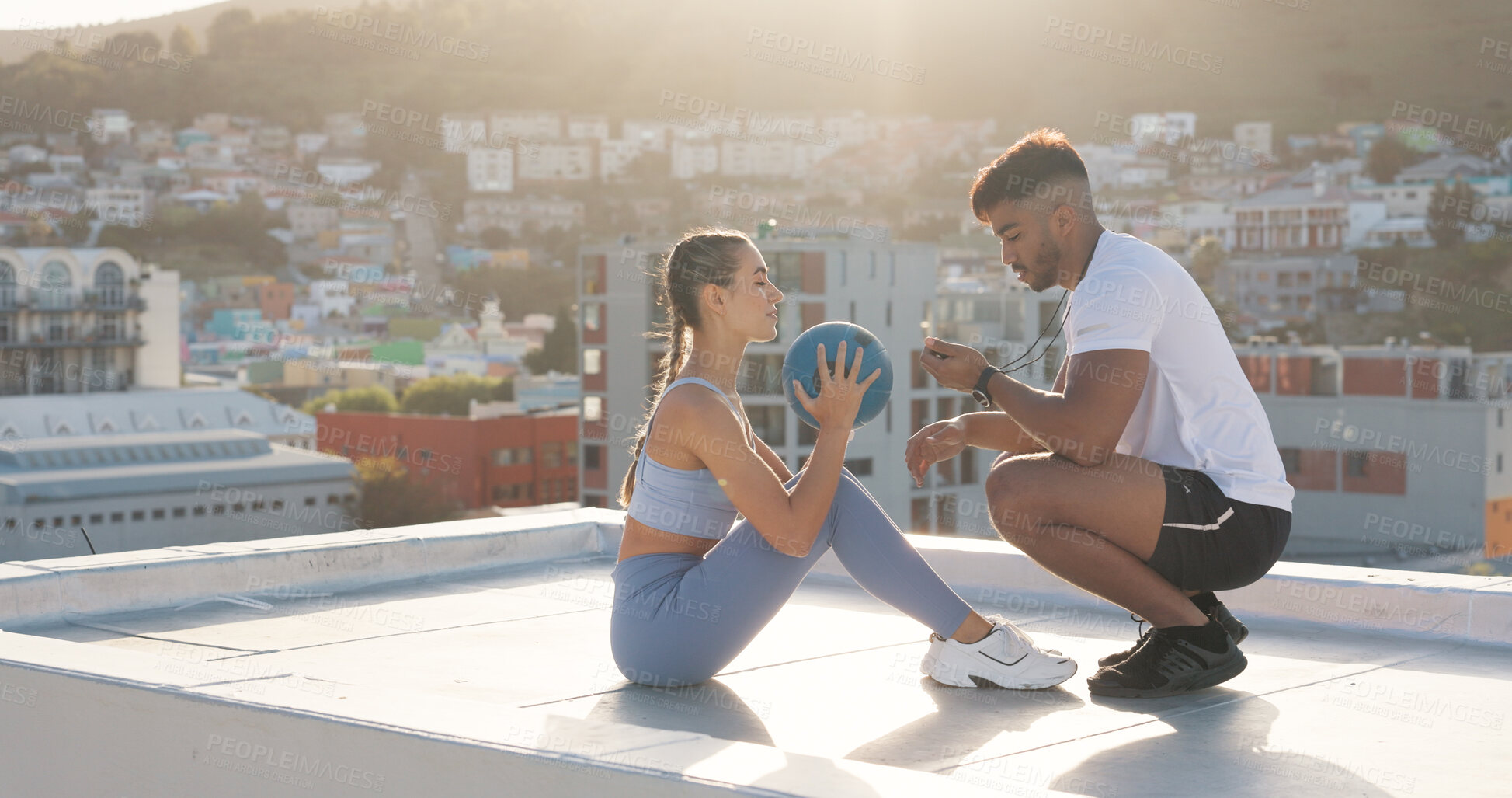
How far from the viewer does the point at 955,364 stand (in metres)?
2.92

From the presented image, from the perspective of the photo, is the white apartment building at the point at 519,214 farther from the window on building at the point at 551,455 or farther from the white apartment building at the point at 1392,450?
the white apartment building at the point at 1392,450

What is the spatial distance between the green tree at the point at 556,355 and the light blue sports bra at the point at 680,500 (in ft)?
243

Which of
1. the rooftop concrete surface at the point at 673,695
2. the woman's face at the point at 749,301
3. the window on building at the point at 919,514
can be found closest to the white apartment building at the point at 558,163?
the window on building at the point at 919,514

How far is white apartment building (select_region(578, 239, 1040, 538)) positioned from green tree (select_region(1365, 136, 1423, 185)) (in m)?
83.6

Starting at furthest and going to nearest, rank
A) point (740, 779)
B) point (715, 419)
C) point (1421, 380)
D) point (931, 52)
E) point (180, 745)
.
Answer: point (931, 52), point (1421, 380), point (715, 419), point (180, 745), point (740, 779)

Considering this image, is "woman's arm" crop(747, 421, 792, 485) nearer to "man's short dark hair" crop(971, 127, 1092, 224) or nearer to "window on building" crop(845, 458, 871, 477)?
"man's short dark hair" crop(971, 127, 1092, 224)

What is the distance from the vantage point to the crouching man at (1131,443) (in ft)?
9.04

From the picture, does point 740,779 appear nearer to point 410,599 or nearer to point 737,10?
point 410,599

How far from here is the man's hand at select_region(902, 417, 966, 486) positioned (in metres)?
3.21

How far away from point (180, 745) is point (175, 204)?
13413 centimetres

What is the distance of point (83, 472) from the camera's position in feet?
119

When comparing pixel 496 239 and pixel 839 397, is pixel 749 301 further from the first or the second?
pixel 496 239

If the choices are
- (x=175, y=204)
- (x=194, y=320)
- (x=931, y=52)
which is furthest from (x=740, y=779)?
(x=931, y=52)

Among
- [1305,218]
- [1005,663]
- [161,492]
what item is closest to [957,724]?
[1005,663]
